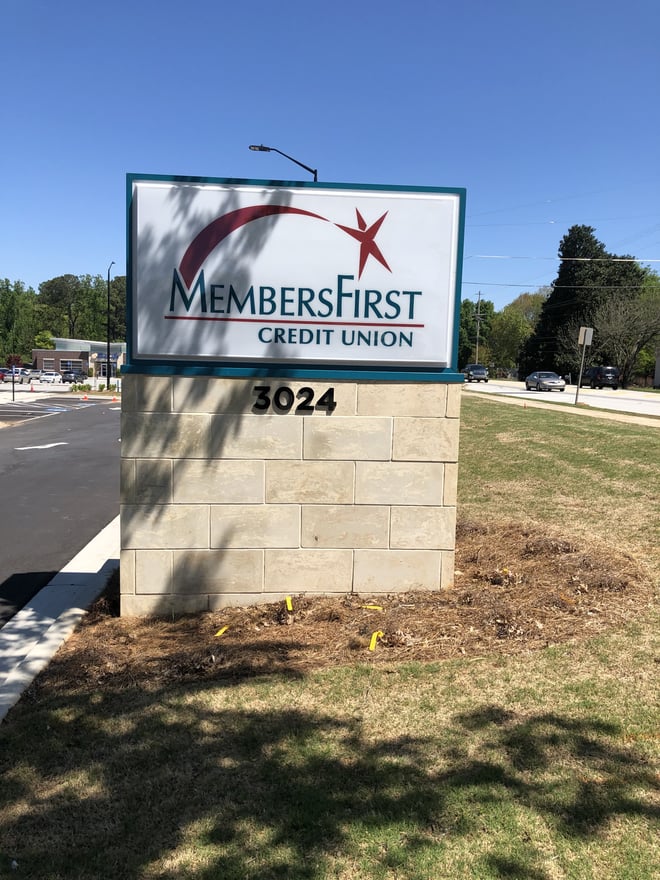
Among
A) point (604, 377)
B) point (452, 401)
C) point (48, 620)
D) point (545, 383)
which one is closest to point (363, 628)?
point (452, 401)

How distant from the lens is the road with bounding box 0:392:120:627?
6926mm

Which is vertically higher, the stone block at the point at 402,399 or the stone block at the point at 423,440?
the stone block at the point at 402,399

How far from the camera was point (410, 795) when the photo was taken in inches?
110

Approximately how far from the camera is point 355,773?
298 cm

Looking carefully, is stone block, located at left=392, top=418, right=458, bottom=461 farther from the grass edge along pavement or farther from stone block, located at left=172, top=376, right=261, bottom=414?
the grass edge along pavement

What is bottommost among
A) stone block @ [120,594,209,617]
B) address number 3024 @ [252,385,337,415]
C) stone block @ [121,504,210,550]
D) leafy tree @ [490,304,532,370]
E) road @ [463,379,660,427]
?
stone block @ [120,594,209,617]

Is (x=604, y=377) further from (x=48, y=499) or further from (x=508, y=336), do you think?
(x=508, y=336)

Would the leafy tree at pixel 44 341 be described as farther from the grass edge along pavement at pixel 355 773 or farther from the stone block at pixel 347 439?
the grass edge along pavement at pixel 355 773

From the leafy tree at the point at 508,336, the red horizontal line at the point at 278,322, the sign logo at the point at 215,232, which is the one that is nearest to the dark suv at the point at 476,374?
the leafy tree at the point at 508,336

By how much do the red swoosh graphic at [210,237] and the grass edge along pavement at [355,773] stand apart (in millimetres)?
2848

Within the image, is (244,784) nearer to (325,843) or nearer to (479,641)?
(325,843)

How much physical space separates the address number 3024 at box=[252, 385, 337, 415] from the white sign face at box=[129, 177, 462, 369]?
219 millimetres

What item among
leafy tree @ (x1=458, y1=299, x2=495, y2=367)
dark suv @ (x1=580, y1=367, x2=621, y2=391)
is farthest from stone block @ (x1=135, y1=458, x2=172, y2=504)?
leafy tree @ (x1=458, y1=299, x2=495, y2=367)

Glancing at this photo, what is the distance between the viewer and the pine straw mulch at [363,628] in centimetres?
412
